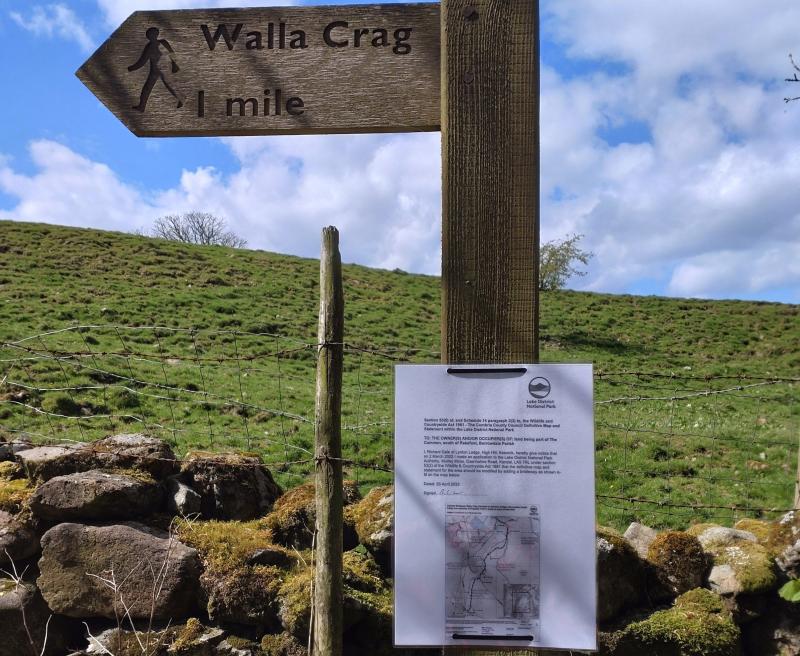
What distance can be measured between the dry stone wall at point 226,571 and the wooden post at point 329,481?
55 cm

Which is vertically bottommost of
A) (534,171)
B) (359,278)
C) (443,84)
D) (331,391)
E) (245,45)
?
(331,391)

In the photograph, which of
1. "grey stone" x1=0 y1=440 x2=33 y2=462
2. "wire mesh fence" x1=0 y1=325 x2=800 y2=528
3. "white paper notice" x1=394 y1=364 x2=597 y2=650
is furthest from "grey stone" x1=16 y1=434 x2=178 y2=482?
"white paper notice" x1=394 y1=364 x2=597 y2=650

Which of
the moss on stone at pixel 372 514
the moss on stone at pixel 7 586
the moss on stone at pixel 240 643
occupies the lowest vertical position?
the moss on stone at pixel 240 643

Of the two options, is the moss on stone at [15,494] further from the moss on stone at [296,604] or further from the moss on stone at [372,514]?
the moss on stone at [372,514]

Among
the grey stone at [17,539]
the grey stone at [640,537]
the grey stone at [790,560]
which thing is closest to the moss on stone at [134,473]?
the grey stone at [17,539]

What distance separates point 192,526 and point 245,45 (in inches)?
114

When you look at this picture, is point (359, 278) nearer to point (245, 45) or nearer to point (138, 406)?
point (138, 406)

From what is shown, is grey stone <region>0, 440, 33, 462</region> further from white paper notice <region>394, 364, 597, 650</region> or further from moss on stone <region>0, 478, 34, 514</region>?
white paper notice <region>394, 364, 597, 650</region>

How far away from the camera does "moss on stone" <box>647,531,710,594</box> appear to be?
4625mm

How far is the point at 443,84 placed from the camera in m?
2.91

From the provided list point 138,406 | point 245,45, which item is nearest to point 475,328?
point 245,45

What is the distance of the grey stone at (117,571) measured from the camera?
164 inches

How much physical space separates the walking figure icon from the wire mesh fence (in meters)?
3.12

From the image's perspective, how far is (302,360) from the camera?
57.6 ft
